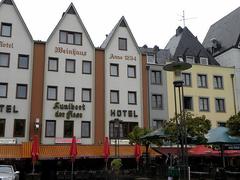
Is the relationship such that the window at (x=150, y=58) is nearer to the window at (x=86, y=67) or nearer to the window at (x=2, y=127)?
the window at (x=86, y=67)

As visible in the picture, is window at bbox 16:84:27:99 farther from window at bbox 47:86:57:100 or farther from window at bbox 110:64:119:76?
window at bbox 110:64:119:76

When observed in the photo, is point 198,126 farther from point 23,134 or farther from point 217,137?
point 23,134

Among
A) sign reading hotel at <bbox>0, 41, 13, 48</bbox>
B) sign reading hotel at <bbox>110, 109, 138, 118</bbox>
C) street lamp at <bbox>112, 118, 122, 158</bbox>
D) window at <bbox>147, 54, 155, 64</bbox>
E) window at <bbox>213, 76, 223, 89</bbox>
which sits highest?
window at <bbox>147, 54, 155, 64</bbox>

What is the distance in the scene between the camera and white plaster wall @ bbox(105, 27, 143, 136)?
4084 cm

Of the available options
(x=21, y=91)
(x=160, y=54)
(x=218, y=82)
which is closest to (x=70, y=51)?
(x=21, y=91)

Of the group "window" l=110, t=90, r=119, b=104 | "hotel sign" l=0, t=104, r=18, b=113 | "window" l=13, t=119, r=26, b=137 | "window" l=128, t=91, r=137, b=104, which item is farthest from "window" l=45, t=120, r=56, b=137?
"window" l=128, t=91, r=137, b=104

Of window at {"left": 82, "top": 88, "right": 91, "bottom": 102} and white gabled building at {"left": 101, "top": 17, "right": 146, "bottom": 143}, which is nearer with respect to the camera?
window at {"left": 82, "top": 88, "right": 91, "bottom": 102}

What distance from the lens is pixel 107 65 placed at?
137ft

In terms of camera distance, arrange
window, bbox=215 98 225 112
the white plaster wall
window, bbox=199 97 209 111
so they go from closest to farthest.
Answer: the white plaster wall, window, bbox=199 97 209 111, window, bbox=215 98 225 112

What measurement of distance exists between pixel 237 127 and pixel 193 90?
74.0 feet

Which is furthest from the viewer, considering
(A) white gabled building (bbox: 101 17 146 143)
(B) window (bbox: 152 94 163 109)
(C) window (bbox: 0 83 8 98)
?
(B) window (bbox: 152 94 163 109)

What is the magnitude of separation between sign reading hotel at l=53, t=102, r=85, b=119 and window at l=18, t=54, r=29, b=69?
4.93 metres

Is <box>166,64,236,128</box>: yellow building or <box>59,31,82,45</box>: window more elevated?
<box>59,31,82,45</box>: window

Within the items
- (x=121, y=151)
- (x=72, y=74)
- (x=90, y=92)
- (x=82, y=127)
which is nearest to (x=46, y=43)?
(x=72, y=74)
